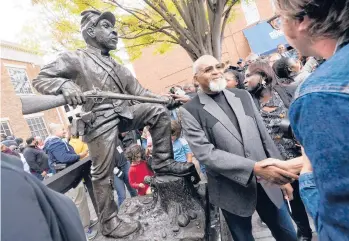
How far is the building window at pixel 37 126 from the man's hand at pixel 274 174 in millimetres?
18709

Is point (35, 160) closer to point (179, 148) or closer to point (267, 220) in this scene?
point (179, 148)

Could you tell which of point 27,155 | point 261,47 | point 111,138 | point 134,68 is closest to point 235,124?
point 111,138

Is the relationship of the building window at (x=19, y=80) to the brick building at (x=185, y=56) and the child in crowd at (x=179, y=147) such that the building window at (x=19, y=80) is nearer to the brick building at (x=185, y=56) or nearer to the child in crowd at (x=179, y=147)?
the brick building at (x=185, y=56)

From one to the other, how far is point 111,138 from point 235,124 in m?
1.21

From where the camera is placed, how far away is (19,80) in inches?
714

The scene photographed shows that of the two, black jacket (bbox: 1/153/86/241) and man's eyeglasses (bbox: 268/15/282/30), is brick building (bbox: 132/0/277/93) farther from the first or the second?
black jacket (bbox: 1/153/86/241)

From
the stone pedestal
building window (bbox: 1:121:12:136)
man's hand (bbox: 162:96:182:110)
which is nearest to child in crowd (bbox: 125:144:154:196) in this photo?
the stone pedestal

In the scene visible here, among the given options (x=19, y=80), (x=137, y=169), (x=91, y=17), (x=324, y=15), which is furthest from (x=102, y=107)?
(x=19, y=80)

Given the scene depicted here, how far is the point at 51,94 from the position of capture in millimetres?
2248

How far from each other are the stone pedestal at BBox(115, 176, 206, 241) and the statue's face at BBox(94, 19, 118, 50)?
155cm

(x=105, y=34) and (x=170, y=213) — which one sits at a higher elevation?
(x=105, y=34)

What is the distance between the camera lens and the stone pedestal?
8.24ft

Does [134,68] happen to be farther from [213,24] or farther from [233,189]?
[233,189]

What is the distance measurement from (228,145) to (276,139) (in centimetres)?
81
